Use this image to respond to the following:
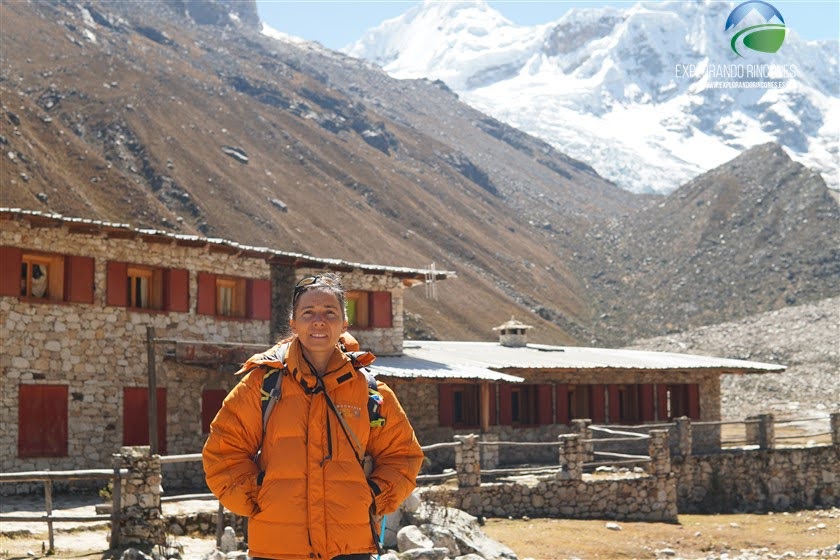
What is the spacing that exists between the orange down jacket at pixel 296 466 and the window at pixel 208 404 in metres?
20.9

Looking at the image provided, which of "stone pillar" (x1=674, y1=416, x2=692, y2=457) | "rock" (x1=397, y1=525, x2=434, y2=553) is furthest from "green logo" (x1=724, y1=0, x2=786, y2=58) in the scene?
"rock" (x1=397, y1=525, x2=434, y2=553)

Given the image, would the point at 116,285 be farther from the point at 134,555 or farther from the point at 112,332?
the point at 134,555

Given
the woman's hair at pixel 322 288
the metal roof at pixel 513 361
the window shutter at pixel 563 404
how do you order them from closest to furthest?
the woman's hair at pixel 322 288
the metal roof at pixel 513 361
the window shutter at pixel 563 404

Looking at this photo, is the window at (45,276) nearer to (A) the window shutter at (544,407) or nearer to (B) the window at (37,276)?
(B) the window at (37,276)

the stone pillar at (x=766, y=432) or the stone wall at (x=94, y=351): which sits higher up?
the stone wall at (x=94, y=351)

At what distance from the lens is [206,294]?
26391mm

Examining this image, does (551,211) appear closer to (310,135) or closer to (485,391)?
(310,135)

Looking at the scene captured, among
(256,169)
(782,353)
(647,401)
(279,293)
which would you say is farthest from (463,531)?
(256,169)

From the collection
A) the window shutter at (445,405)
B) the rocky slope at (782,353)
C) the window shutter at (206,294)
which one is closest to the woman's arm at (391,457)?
the window shutter at (206,294)

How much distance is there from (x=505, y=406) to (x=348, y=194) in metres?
63.1

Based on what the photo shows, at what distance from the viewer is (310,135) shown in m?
104

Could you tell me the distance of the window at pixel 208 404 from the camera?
25641mm

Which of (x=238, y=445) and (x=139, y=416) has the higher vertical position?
(x=238, y=445)

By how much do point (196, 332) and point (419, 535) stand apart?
12475 mm
